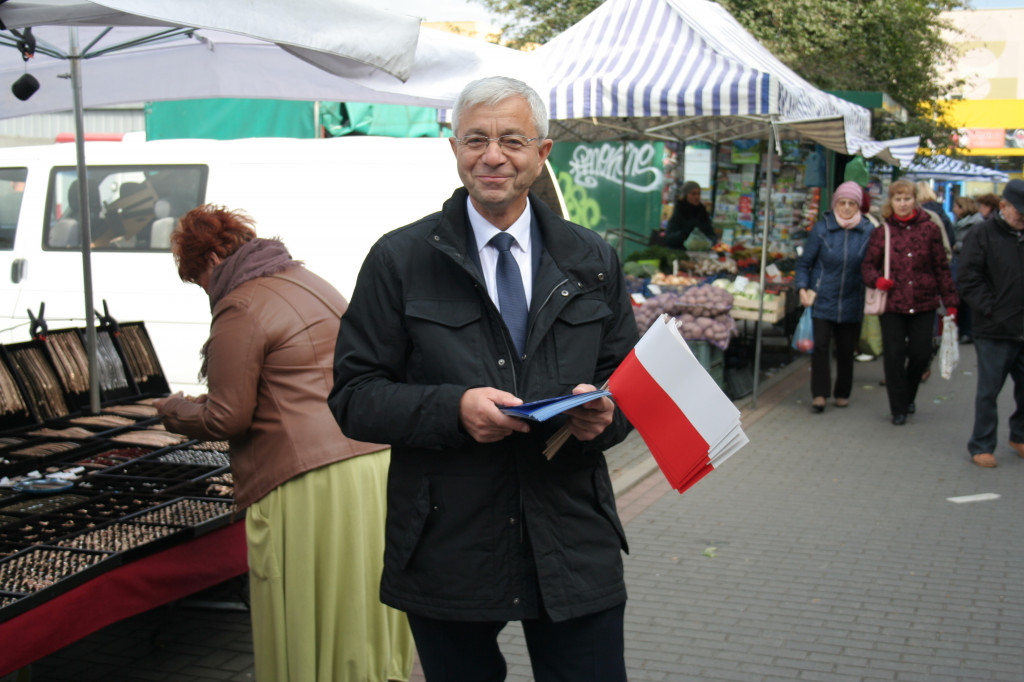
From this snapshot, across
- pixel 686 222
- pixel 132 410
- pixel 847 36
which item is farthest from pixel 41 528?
pixel 847 36

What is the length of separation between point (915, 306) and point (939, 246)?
0.56m

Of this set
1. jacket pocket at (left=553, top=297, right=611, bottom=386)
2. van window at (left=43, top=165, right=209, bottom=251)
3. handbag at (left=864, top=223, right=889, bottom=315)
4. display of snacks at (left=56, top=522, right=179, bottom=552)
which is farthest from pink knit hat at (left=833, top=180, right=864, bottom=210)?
jacket pocket at (left=553, top=297, right=611, bottom=386)

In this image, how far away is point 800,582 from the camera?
5152mm

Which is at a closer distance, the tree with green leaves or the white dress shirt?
the white dress shirt

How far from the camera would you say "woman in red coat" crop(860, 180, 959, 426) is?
841cm

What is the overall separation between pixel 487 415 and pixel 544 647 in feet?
2.10

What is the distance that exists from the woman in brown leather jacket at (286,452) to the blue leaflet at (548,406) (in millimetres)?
1538

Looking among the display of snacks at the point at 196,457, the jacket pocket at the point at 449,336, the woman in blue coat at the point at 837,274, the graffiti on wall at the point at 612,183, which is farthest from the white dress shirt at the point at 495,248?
the graffiti on wall at the point at 612,183

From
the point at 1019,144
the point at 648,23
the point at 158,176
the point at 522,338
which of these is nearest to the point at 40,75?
the point at 158,176

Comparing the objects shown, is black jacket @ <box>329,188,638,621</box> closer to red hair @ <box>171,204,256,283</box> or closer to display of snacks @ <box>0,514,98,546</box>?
red hair @ <box>171,204,256,283</box>

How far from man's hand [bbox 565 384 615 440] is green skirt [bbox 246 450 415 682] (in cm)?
156

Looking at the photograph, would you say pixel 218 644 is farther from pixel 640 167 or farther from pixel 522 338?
pixel 640 167

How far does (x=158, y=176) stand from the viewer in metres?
7.45

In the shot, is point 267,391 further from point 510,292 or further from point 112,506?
point 510,292
